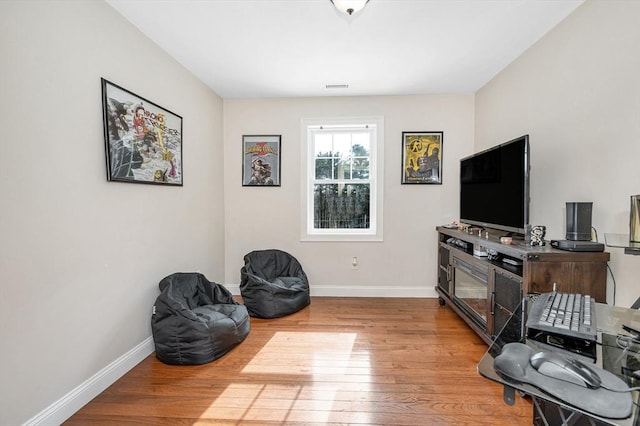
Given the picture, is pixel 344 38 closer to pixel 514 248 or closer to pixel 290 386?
pixel 514 248

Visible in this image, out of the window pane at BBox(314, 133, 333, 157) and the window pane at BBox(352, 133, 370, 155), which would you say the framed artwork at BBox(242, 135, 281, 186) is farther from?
the window pane at BBox(352, 133, 370, 155)

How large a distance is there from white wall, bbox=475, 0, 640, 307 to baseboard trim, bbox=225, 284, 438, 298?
1634 millimetres

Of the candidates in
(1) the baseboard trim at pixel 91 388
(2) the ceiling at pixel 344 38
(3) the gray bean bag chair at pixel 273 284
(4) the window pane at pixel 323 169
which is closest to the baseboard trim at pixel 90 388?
(1) the baseboard trim at pixel 91 388

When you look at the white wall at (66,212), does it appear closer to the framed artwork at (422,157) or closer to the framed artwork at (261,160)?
the framed artwork at (261,160)

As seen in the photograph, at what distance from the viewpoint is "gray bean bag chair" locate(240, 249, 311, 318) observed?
3.07m

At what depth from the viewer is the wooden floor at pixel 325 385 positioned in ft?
5.52

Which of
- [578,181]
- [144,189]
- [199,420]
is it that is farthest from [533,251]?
[144,189]

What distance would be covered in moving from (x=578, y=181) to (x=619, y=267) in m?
0.62

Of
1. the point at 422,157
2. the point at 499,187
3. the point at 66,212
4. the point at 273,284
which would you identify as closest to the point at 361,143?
the point at 422,157

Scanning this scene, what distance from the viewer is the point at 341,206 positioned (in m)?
3.92

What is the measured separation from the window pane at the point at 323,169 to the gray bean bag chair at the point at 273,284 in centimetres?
114

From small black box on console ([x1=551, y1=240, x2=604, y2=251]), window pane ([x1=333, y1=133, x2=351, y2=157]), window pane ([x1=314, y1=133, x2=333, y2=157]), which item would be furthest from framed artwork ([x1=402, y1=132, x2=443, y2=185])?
small black box on console ([x1=551, y1=240, x2=604, y2=251])

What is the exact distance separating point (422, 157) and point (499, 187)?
1333mm

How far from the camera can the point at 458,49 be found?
2574 millimetres
